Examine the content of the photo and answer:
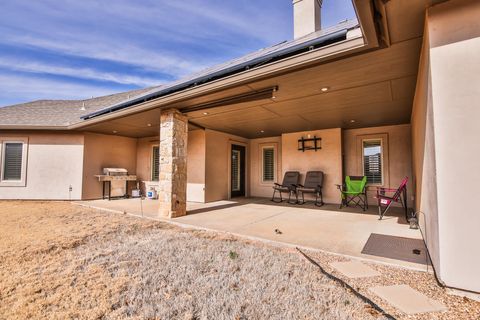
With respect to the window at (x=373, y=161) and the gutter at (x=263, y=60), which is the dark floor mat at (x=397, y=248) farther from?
the window at (x=373, y=161)

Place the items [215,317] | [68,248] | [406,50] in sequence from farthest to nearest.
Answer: [68,248] < [406,50] < [215,317]

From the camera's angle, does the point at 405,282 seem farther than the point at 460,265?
Yes

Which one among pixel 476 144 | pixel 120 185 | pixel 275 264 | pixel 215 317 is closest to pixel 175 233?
pixel 275 264

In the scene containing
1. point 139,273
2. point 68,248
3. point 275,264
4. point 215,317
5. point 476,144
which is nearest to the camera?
point 215,317

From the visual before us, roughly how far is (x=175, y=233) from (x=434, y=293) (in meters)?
3.18

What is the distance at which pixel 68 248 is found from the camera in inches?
119

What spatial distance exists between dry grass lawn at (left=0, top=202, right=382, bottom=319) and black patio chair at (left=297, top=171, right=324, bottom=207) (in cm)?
429

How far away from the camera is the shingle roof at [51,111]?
7817 millimetres

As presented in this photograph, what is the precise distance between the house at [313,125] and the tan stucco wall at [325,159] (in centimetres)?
4

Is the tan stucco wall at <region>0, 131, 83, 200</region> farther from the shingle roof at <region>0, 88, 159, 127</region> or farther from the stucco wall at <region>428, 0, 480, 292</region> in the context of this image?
the stucco wall at <region>428, 0, 480, 292</region>

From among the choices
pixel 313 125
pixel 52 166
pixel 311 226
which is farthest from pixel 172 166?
pixel 52 166

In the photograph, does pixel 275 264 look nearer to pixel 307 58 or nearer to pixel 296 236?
pixel 296 236

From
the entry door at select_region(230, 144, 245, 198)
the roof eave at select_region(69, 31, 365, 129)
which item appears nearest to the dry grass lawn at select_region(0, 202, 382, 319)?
the roof eave at select_region(69, 31, 365, 129)

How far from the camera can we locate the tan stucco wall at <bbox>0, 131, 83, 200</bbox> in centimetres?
784
